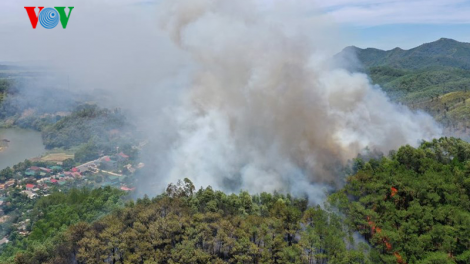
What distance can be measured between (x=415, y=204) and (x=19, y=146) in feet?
211

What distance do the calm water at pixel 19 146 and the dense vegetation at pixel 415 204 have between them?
50504 millimetres

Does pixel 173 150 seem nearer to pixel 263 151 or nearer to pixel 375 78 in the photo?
pixel 263 151

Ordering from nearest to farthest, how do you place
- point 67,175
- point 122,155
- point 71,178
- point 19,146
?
point 71,178
point 67,175
point 122,155
point 19,146

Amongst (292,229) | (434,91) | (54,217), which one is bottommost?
(292,229)

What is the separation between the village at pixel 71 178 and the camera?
37.0 meters

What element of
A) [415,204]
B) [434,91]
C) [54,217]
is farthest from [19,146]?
[434,91]

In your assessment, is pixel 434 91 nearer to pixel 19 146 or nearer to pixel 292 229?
pixel 292 229

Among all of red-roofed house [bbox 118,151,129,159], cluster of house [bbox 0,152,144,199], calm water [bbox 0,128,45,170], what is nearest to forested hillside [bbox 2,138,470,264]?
cluster of house [bbox 0,152,144,199]

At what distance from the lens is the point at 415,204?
18906mm

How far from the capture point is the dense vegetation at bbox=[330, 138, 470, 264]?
1597 centimetres

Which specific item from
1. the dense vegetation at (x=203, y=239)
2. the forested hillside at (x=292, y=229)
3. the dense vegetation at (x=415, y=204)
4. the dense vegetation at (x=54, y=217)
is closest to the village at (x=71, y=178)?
the dense vegetation at (x=54, y=217)

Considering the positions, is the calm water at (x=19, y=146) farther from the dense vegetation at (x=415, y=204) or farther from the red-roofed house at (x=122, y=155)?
the dense vegetation at (x=415, y=204)

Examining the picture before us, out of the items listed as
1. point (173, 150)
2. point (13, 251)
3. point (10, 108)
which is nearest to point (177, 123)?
point (173, 150)

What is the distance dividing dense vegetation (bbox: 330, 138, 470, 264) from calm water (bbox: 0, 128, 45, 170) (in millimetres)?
50504
